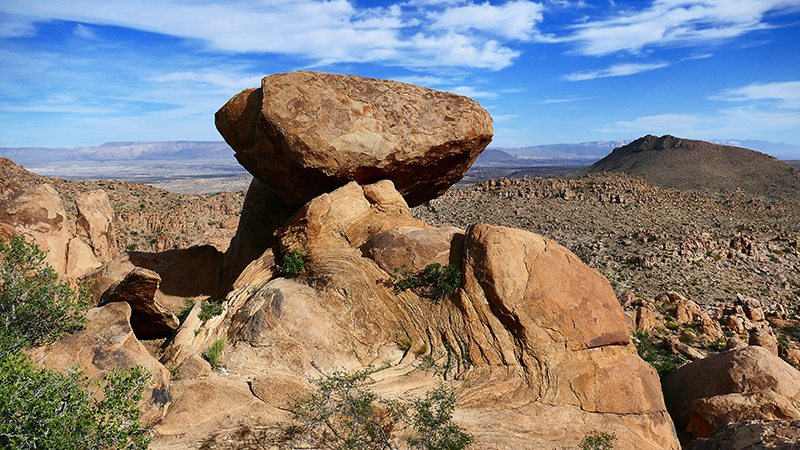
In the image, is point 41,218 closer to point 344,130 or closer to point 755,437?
point 344,130

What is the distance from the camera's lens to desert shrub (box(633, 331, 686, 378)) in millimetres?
16188

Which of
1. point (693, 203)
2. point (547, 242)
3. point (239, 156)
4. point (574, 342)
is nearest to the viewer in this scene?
point (574, 342)

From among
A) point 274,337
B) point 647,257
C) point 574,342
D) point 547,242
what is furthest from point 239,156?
point 647,257

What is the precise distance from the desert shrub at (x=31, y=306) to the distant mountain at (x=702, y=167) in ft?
277

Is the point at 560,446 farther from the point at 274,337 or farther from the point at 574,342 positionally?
the point at 274,337

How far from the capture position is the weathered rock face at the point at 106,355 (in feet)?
30.1

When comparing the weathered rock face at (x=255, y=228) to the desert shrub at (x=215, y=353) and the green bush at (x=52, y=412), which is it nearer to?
the desert shrub at (x=215, y=353)

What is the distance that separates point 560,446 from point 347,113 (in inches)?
470

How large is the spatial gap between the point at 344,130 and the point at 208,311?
729cm

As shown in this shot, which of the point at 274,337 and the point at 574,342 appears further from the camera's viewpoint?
the point at 274,337

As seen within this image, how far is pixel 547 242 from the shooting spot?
13258mm

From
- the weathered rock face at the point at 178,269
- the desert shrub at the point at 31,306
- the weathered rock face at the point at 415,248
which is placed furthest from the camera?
the weathered rock face at the point at 178,269

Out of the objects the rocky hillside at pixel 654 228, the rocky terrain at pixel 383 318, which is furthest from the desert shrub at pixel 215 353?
the rocky hillside at pixel 654 228

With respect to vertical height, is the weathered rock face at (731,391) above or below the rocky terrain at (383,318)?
below
